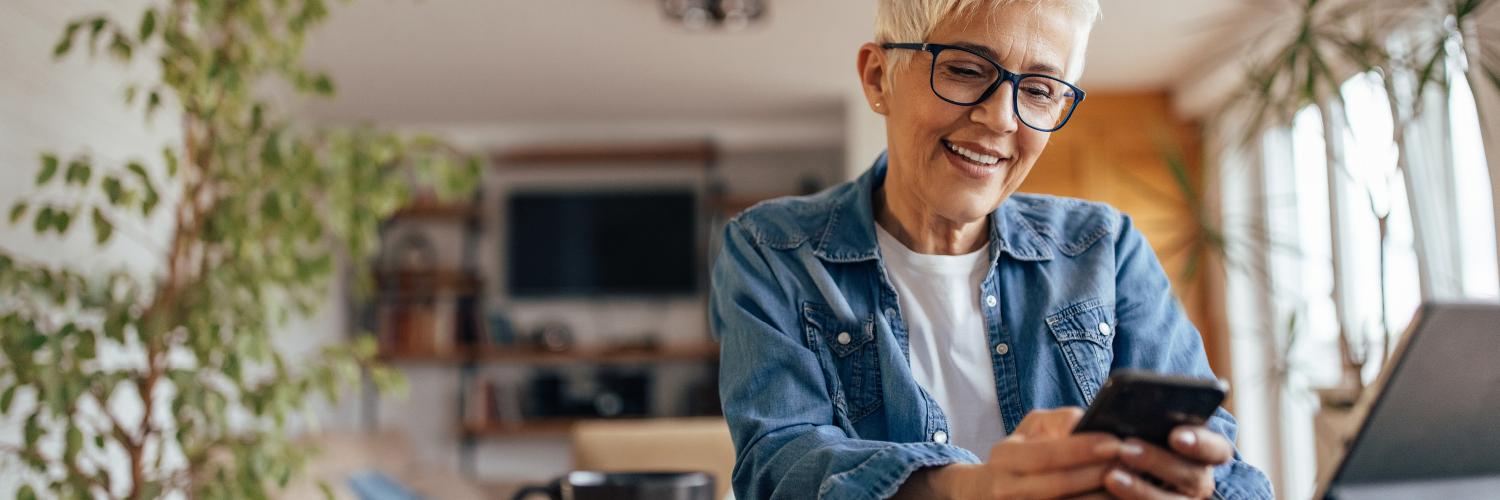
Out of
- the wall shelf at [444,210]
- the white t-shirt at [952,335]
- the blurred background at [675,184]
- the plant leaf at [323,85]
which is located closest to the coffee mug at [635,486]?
the white t-shirt at [952,335]

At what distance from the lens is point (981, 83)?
104cm

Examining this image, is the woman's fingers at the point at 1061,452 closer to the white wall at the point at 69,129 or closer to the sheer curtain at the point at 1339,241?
the sheer curtain at the point at 1339,241

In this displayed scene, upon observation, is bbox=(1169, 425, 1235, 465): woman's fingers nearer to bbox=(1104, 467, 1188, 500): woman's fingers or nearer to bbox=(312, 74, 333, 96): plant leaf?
bbox=(1104, 467, 1188, 500): woman's fingers

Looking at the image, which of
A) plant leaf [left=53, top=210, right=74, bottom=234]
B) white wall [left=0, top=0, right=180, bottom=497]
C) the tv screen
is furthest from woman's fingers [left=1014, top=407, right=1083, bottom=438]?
the tv screen

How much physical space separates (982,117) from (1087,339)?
0.23 metres

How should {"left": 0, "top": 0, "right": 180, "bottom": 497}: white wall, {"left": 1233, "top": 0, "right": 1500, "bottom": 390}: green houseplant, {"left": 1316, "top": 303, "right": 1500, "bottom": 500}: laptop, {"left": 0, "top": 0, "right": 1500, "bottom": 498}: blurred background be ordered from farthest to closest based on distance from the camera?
1. {"left": 0, "top": 0, "right": 1500, "bottom": 498}: blurred background
2. {"left": 0, "top": 0, "right": 180, "bottom": 497}: white wall
3. {"left": 1233, "top": 0, "right": 1500, "bottom": 390}: green houseplant
4. {"left": 1316, "top": 303, "right": 1500, "bottom": 500}: laptop

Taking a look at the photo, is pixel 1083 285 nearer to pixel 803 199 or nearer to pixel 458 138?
pixel 803 199

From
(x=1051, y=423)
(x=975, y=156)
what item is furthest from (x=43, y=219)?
(x=1051, y=423)

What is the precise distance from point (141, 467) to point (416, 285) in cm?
416

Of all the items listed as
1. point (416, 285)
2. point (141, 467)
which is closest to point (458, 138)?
point (416, 285)

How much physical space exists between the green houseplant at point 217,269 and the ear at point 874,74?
63.2 inches

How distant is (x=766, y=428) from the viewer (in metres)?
0.99

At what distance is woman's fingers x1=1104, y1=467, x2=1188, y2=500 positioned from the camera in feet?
2.37

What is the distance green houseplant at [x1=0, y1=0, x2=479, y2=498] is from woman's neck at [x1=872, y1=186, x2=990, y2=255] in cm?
164
